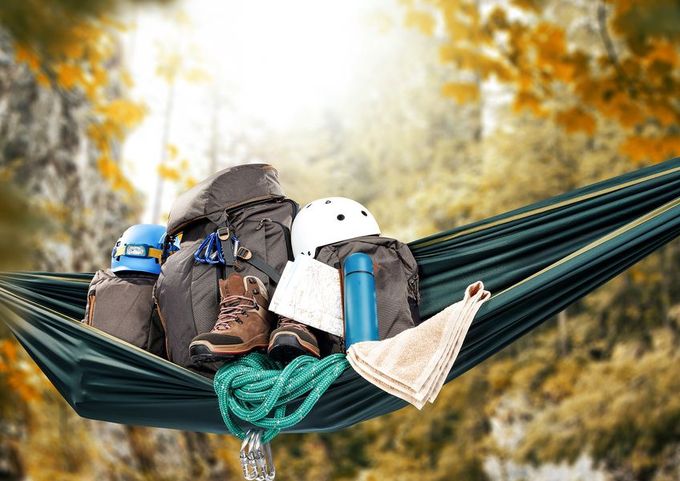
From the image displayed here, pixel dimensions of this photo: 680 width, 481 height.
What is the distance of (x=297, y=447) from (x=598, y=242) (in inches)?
217

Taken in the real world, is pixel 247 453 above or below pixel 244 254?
below

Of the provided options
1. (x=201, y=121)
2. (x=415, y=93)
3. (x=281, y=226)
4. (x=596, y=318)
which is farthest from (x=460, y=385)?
(x=281, y=226)

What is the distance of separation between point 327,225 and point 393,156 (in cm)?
574

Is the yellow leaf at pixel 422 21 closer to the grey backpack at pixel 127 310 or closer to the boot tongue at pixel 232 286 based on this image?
the grey backpack at pixel 127 310

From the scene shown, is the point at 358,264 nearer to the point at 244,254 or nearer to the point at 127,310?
the point at 244,254

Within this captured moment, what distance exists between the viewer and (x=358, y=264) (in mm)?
1275

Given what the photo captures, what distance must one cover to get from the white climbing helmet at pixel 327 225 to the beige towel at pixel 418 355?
0.24 m

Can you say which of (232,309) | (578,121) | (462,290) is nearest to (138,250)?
(232,309)

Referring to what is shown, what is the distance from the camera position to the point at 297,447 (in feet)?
21.2

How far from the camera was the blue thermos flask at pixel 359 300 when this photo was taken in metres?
1.23

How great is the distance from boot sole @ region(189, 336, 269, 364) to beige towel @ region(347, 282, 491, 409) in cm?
18

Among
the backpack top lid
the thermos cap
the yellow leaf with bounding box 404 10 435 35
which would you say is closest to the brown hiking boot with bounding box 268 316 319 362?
the thermos cap

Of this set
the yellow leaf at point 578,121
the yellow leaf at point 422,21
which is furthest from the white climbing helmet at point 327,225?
the yellow leaf at point 422,21

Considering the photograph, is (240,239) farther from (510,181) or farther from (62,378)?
(510,181)
